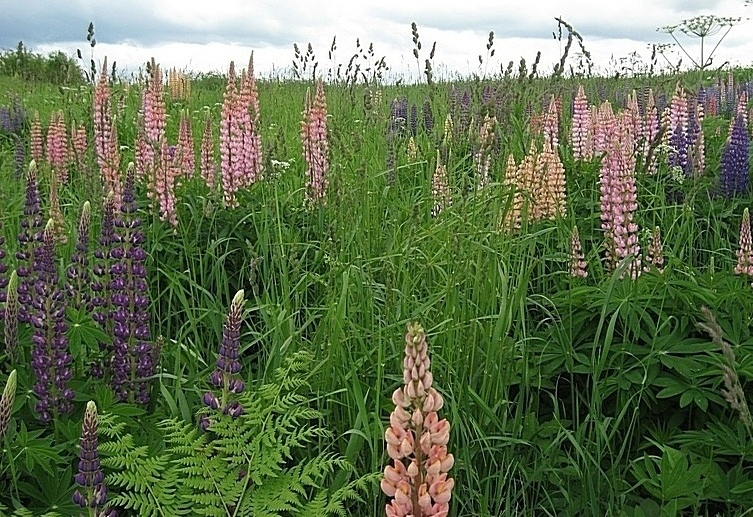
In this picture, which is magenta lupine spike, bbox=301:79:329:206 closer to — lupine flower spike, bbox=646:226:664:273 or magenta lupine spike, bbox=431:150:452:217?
magenta lupine spike, bbox=431:150:452:217

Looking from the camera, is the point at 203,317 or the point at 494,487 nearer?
the point at 494,487

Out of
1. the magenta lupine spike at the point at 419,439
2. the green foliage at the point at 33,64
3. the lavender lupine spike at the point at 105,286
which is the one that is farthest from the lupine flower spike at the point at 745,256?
the green foliage at the point at 33,64

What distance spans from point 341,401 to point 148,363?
0.67m

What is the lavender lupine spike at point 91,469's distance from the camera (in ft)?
5.21

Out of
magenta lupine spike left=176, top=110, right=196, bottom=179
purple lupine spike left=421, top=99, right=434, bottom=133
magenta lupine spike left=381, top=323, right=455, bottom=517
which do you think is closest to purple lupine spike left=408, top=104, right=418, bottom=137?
purple lupine spike left=421, top=99, right=434, bottom=133

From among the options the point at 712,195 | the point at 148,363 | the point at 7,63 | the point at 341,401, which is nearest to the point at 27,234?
the point at 148,363

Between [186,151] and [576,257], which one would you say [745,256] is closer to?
[576,257]

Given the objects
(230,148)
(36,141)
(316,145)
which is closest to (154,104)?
(230,148)

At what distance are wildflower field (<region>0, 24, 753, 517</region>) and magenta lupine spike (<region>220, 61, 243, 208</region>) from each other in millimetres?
13

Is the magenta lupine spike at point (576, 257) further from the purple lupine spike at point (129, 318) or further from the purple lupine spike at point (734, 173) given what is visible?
the purple lupine spike at point (734, 173)

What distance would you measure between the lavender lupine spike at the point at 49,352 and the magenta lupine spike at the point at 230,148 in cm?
189

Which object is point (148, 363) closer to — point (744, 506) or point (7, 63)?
point (744, 506)

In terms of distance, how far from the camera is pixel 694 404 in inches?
105

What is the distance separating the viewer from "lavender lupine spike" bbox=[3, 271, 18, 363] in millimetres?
2186
